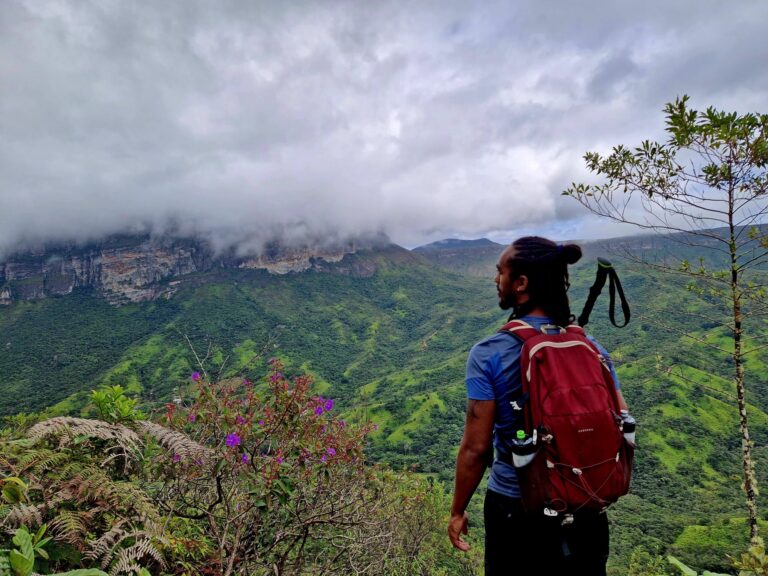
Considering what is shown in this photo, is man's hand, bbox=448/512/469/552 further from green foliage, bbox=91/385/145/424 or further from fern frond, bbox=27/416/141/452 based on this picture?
green foliage, bbox=91/385/145/424

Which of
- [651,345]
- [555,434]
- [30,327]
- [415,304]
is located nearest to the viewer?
[555,434]

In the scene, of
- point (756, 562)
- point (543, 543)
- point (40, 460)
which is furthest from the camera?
point (756, 562)

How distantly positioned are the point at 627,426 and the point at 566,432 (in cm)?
37

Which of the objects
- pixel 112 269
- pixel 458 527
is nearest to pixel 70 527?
pixel 458 527

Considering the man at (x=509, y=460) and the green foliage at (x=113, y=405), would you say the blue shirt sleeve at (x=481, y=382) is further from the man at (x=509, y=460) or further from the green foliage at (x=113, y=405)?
the green foliage at (x=113, y=405)

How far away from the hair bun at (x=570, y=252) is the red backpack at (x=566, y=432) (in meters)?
0.41

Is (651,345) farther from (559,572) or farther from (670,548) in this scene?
(559,572)

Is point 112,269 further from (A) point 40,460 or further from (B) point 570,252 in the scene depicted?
(B) point 570,252

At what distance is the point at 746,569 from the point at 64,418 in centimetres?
455

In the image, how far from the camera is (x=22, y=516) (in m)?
1.84

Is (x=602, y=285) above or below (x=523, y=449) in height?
above

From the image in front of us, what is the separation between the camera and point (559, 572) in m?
1.65

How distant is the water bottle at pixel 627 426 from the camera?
172 centimetres

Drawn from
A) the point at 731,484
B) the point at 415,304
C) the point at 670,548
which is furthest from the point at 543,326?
the point at 415,304
